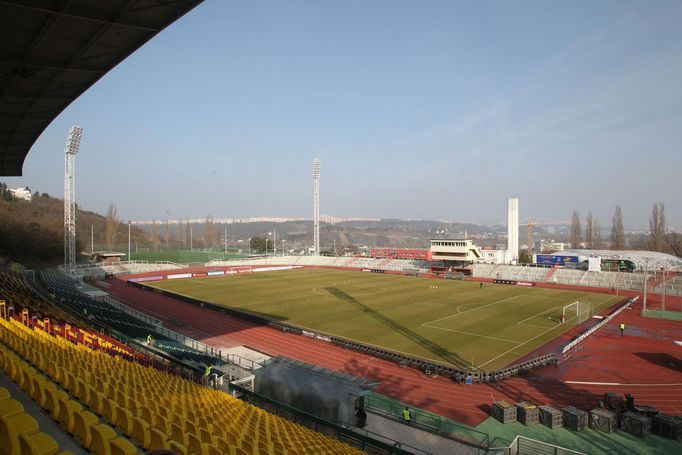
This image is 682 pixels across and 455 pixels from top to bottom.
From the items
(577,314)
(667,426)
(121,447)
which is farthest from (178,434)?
(577,314)

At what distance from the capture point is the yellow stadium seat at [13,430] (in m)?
4.76

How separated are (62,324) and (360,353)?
16049 mm

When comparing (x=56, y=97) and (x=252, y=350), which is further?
(x=252, y=350)

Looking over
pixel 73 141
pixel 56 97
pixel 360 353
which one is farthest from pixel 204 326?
pixel 73 141

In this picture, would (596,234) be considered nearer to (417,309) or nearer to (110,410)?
(417,309)

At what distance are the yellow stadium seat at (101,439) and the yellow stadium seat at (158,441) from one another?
0.73 meters

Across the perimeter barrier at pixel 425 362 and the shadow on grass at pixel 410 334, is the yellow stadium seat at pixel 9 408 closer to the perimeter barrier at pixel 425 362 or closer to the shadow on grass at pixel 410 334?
the perimeter barrier at pixel 425 362

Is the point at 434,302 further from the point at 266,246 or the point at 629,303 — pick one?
the point at 266,246

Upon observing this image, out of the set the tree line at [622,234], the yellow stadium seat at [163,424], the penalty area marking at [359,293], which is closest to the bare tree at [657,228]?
the tree line at [622,234]

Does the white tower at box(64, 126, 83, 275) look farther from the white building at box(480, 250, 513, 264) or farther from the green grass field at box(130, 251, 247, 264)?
the white building at box(480, 250, 513, 264)

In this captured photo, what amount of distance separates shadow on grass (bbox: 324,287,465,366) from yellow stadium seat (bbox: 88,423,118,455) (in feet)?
67.4

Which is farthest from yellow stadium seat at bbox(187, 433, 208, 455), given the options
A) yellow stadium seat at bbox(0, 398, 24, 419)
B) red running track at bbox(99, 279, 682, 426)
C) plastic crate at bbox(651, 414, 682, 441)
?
plastic crate at bbox(651, 414, 682, 441)

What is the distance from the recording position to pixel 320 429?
12.9 meters

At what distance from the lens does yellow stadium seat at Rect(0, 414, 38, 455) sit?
15.6 feet
